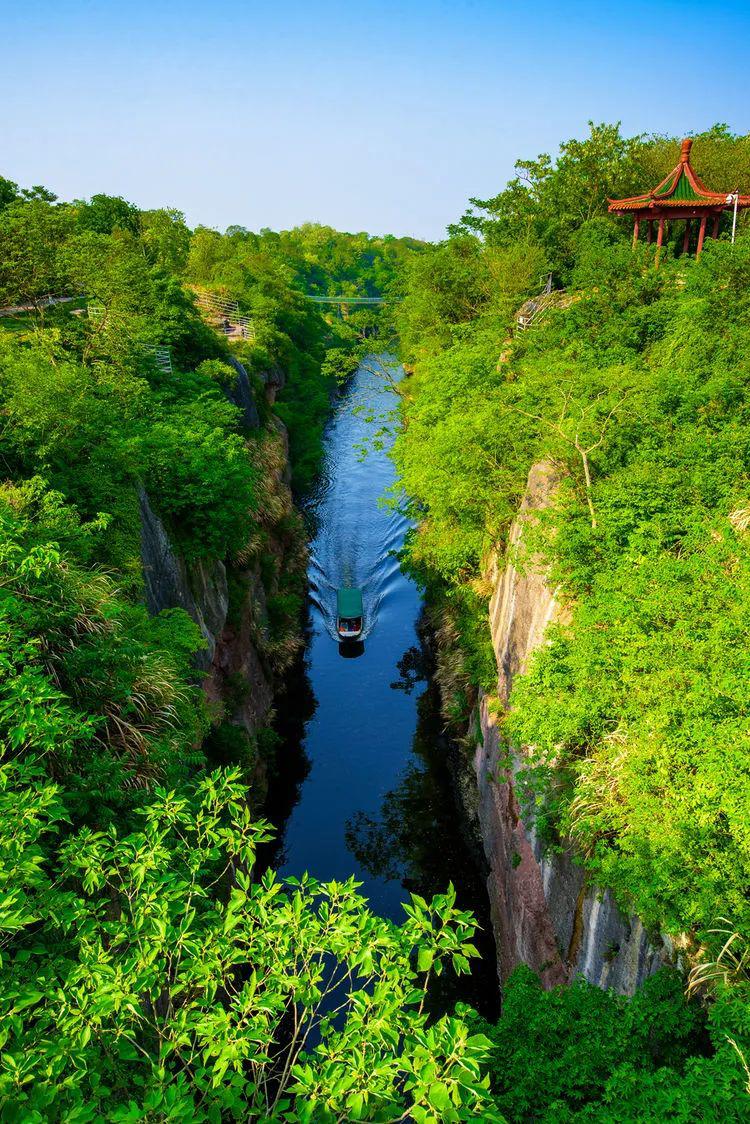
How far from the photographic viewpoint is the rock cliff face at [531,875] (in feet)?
38.0

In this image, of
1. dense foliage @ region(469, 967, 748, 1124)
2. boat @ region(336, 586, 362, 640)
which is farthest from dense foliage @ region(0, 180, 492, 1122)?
boat @ region(336, 586, 362, 640)

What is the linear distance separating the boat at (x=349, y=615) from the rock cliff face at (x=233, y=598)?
3.56 m

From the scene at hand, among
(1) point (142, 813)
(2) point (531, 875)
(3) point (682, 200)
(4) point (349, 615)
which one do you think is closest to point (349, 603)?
(4) point (349, 615)

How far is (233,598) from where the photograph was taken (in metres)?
26.0

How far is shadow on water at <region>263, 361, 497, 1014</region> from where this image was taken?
22453 millimetres

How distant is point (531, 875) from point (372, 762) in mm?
11533

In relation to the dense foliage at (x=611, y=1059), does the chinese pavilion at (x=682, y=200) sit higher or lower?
higher

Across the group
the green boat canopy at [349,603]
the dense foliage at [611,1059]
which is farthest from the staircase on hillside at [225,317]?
the dense foliage at [611,1059]

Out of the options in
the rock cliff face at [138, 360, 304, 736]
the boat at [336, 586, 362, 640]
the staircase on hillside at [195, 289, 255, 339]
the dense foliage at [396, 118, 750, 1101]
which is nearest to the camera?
the dense foliage at [396, 118, 750, 1101]

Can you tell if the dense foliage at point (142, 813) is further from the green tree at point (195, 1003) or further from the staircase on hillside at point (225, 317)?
the staircase on hillside at point (225, 317)

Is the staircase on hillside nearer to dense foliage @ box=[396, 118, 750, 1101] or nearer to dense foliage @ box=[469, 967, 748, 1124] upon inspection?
dense foliage @ box=[396, 118, 750, 1101]

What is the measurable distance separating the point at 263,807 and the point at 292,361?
138 ft

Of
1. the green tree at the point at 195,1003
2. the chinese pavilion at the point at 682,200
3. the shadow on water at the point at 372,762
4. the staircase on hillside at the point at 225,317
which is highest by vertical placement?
the chinese pavilion at the point at 682,200

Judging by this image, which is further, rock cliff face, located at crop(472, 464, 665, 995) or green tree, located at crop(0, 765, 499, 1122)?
rock cliff face, located at crop(472, 464, 665, 995)
